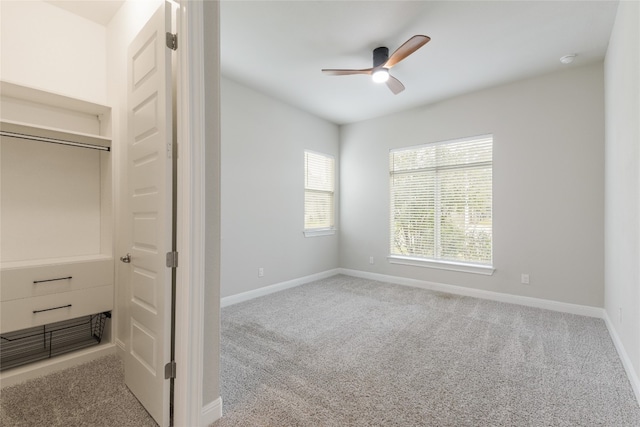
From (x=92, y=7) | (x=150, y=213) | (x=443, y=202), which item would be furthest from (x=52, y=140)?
(x=443, y=202)

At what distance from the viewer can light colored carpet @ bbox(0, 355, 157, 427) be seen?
5.46ft

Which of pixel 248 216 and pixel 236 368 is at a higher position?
pixel 248 216

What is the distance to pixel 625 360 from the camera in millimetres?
2283

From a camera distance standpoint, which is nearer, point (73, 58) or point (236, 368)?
point (236, 368)

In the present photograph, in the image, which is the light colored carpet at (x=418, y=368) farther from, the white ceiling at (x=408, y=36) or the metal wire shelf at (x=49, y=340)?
the white ceiling at (x=408, y=36)

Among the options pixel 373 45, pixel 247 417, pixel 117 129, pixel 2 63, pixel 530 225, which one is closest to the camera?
pixel 247 417

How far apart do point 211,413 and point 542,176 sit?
4.26 metres

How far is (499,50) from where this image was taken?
3090 millimetres

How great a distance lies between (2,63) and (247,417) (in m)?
2.96

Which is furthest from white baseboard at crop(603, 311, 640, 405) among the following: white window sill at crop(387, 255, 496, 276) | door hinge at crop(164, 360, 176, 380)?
door hinge at crop(164, 360, 176, 380)

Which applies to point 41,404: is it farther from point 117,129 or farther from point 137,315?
point 117,129

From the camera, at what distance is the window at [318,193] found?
5047 mm

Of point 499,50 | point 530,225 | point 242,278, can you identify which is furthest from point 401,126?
point 242,278

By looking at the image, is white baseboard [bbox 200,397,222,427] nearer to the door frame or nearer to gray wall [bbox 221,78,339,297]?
the door frame
